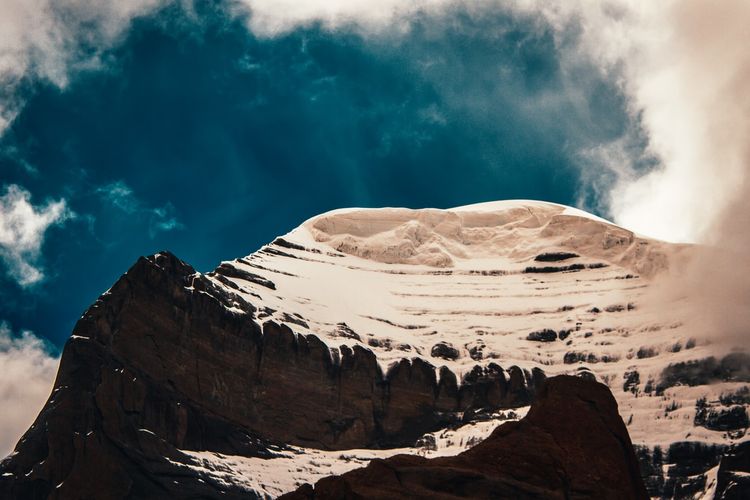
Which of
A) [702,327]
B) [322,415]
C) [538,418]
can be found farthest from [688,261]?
[538,418]

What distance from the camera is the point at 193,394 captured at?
139250 mm

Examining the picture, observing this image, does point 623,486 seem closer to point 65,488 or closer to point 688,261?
point 65,488

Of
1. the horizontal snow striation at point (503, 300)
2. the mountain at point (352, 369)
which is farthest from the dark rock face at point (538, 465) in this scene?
the horizontal snow striation at point (503, 300)

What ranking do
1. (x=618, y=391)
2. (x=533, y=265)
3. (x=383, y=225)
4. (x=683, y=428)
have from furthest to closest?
(x=383, y=225) → (x=533, y=265) → (x=618, y=391) → (x=683, y=428)

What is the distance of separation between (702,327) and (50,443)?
63785mm

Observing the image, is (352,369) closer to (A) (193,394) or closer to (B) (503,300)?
(A) (193,394)

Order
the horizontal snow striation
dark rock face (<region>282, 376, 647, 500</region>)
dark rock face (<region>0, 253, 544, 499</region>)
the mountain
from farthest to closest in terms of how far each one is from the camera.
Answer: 1. the horizontal snow striation
2. the mountain
3. dark rock face (<region>0, 253, 544, 499</region>)
4. dark rock face (<region>282, 376, 647, 500</region>)

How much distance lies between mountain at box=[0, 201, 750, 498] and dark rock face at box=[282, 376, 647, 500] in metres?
62.1

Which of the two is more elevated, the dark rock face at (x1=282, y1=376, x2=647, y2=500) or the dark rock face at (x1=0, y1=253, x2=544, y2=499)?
the dark rock face at (x1=0, y1=253, x2=544, y2=499)

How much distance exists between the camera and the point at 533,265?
18512 cm

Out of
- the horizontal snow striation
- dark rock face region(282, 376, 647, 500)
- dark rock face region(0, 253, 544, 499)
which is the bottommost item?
dark rock face region(282, 376, 647, 500)

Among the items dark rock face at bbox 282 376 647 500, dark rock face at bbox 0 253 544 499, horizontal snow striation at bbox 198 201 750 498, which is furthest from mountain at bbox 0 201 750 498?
dark rock face at bbox 282 376 647 500

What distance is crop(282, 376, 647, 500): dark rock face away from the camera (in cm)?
5812

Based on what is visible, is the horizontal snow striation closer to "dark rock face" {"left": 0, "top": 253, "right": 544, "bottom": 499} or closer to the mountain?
the mountain
